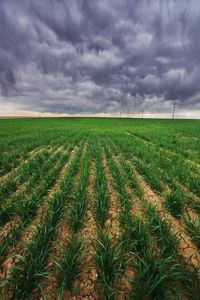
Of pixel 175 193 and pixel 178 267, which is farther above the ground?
pixel 175 193

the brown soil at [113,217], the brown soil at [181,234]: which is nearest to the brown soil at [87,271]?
the brown soil at [113,217]

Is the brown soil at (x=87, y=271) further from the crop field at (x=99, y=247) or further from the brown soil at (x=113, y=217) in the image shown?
the brown soil at (x=113, y=217)

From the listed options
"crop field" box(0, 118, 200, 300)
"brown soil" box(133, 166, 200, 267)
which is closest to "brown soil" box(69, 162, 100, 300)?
"crop field" box(0, 118, 200, 300)

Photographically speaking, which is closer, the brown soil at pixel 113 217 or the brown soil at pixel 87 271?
the brown soil at pixel 87 271

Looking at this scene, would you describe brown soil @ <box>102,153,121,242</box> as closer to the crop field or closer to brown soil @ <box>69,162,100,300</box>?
the crop field

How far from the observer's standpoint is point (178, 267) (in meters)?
2.45

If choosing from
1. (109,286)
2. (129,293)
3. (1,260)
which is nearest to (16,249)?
(1,260)

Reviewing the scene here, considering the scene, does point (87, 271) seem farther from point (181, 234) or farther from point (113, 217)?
point (181, 234)

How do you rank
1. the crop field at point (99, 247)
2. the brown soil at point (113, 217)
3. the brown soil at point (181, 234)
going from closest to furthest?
the crop field at point (99, 247) → the brown soil at point (181, 234) → the brown soil at point (113, 217)

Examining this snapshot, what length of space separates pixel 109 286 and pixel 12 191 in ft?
14.7

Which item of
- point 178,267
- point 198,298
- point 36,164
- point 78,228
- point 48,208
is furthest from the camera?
point 36,164

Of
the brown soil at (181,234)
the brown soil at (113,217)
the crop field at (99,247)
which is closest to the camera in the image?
the crop field at (99,247)

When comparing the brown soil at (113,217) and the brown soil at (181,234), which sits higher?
→ the brown soil at (181,234)

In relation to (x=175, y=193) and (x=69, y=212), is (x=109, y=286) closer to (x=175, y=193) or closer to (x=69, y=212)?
(x=69, y=212)
